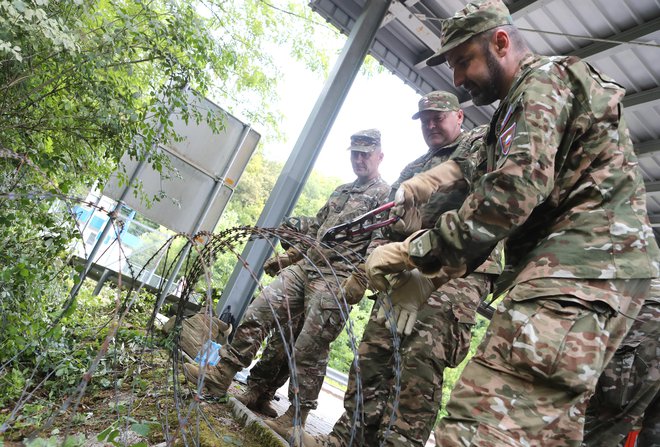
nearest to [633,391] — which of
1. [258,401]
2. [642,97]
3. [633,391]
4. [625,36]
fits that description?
[633,391]

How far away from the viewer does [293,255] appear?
364 cm

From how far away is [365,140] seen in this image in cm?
372

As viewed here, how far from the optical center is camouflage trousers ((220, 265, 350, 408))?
122 inches

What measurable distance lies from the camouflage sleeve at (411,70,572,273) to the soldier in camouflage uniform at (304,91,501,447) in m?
0.84

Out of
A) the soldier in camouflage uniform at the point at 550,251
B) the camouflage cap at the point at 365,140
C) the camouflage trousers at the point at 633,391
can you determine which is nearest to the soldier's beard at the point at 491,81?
the soldier in camouflage uniform at the point at 550,251

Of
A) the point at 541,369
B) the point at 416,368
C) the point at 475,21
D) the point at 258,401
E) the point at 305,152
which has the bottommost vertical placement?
the point at 258,401

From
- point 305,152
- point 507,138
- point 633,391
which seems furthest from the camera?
point 305,152

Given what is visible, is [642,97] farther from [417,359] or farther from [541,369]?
[541,369]

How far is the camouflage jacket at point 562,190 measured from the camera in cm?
136

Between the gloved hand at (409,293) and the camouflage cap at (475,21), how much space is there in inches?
35.6

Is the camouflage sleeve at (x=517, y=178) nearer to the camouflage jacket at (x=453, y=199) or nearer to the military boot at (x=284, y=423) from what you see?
the camouflage jacket at (x=453, y=199)

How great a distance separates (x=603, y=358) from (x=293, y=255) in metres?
2.59

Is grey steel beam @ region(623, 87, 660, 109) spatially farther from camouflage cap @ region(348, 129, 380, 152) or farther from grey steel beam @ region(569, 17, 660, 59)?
camouflage cap @ region(348, 129, 380, 152)

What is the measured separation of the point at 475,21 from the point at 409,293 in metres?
1.08
